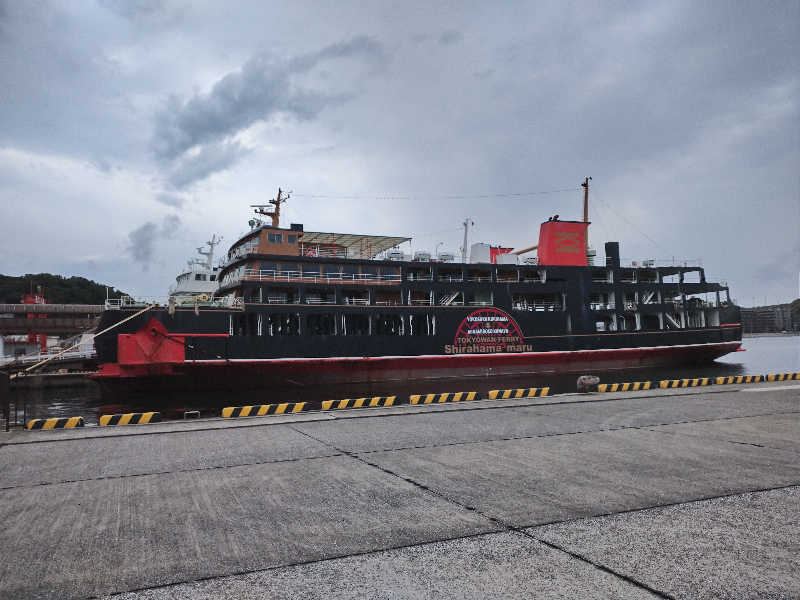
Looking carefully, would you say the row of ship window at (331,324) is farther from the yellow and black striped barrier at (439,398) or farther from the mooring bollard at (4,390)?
the mooring bollard at (4,390)

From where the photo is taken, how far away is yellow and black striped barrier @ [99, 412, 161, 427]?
39.9 feet

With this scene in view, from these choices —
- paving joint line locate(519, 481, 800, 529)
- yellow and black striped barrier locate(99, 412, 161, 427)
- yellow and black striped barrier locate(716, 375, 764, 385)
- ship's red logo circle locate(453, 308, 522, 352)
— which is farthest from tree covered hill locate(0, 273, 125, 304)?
paving joint line locate(519, 481, 800, 529)

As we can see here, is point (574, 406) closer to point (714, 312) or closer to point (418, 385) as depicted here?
point (418, 385)

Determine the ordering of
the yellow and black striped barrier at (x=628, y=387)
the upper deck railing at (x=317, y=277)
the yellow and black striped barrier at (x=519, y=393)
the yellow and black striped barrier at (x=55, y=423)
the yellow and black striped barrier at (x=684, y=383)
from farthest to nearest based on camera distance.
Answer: the upper deck railing at (x=317, y=277) < the yellow and black striped barrier at (x=684, y=383) < the yellow and black striped barrier at (x=628, y=387) < the yellow and black striped barrier at (x=519, y=393) < the yellow and black striped barrier at (x=55, y=423)

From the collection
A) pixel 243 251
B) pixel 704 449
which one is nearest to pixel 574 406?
pixel 704 449

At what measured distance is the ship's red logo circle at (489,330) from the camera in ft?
103

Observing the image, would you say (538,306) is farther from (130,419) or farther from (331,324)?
(130,419)

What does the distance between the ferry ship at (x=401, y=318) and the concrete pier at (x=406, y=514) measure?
1435cm

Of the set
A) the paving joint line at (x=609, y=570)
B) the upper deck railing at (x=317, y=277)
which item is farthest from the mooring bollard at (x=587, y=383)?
the upper deck railing at (x=317, y=277)

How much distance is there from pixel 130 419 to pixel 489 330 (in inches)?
889

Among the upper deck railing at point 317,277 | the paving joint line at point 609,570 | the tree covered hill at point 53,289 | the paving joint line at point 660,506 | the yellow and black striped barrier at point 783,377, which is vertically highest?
the tree covered hill at point 53,289

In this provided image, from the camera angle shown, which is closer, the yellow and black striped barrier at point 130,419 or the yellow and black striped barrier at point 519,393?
the yellow and black striped barrier at point 130,419

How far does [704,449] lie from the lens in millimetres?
8484

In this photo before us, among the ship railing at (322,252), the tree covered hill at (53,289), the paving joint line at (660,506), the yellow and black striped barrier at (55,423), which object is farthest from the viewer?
the tree covered hill at (53,289)
